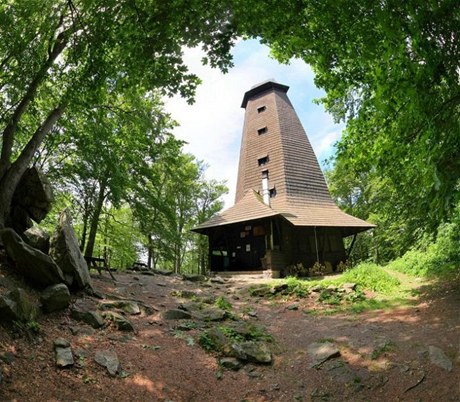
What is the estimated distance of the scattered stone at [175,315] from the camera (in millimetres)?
7979

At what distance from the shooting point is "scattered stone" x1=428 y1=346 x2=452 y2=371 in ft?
16.6

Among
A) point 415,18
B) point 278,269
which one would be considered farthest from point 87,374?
point 278,269

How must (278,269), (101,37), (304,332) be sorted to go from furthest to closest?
1. (278,269)
2. (304,332)
3. (101,37)

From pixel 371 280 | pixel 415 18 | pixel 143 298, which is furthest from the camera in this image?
pixel 371 280

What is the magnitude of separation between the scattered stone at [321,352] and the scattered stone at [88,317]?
13.0 ft

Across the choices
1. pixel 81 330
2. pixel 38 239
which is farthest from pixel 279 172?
pixel 81 330

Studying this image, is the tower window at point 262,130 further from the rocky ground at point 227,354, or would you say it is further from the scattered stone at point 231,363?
the scattered stone at point 231,363

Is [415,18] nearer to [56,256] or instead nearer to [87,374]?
[87,374]

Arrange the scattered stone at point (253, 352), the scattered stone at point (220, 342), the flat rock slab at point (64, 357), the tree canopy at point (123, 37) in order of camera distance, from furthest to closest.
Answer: the scattered stone at point (220, 342), the scattered stone at point (253, 352), the tree canopy at point (123, 37), the flat rock slab at point (64, 357)

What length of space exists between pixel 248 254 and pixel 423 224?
11.7m

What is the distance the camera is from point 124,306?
309 inches

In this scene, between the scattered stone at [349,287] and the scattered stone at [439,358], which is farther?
the scattered stone at [349,287]

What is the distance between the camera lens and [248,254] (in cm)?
1898

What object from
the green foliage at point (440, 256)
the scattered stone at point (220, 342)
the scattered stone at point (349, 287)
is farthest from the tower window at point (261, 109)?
the scattered stone at point (220, 342)
